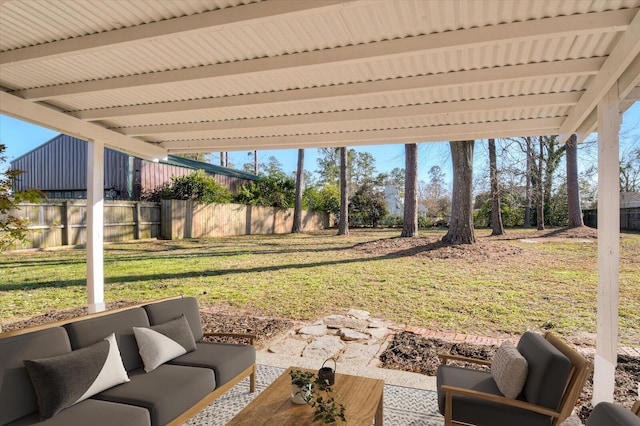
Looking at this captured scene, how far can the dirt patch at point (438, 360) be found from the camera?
3123 mm

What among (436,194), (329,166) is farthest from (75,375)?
(329,166)

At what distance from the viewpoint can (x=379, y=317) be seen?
18.0 ft

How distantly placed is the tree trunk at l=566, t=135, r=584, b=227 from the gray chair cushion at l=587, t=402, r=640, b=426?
1008 cm

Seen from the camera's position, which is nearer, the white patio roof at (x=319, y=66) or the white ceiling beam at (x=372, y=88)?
the white patio roof at (x=319, y=66)

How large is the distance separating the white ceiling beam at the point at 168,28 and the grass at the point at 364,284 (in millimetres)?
3986

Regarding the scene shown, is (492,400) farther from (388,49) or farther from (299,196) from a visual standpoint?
(299,196)

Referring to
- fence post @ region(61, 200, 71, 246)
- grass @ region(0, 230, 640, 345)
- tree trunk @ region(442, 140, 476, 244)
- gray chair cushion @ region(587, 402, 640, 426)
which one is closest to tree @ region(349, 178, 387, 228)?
grass @ region(0, 230, 640, 345)

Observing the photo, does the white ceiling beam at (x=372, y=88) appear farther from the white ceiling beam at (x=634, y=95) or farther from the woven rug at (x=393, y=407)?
the woven rug at (x=393, y=407)

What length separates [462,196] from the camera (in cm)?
941

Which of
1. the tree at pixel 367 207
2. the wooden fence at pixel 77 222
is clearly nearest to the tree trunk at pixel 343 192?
the tree at pixel 367 207

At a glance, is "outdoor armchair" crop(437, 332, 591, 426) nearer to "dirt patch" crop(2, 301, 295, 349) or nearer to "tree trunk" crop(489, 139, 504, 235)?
"dirt patch" crop(2, 301, 295, 349)

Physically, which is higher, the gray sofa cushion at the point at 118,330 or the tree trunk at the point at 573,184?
the tree trunk at the point at 573,184

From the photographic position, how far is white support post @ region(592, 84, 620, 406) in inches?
111

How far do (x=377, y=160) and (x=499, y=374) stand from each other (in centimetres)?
2055
